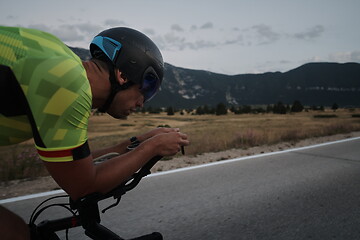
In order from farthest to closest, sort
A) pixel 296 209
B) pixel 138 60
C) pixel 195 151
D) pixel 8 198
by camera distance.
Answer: pixel 195 151 → pixel 8 198 → pixel 296 209 → pixel 138 60

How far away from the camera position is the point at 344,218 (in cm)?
310

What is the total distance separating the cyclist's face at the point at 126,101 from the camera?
1.75 m

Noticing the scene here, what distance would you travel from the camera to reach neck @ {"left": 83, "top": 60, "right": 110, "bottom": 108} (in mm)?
1621

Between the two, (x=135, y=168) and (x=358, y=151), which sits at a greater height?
(x=135, y=168)

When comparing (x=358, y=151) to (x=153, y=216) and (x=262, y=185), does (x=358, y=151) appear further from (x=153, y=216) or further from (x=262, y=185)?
(x=153, y=216)

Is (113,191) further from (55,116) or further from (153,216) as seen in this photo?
(153,216)

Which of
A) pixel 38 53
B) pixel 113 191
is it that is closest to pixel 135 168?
pixel 113 191

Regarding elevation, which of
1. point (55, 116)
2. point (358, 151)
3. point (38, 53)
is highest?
point (38, 53)

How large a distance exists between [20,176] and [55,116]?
16.8 feet

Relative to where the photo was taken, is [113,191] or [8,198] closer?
[113,191]

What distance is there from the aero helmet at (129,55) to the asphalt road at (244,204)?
1804 millimetres

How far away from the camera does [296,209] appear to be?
3414 mm

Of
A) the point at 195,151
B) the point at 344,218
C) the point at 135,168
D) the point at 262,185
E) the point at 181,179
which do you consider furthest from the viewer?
the point at 195,151

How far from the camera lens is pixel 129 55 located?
175 cm
